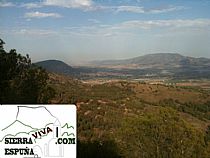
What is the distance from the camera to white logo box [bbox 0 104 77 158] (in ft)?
14.0

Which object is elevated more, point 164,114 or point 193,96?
point 164,114

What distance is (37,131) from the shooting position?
14.0 ft

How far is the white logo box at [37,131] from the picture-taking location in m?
4.25

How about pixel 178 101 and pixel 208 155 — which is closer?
pixel 208 155

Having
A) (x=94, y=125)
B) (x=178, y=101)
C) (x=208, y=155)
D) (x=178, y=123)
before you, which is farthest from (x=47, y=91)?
(x=178, y=101)

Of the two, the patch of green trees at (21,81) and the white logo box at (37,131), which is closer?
the white logo box at (37,131)

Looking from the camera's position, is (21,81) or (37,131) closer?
(37,131)

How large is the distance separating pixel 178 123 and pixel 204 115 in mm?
43765

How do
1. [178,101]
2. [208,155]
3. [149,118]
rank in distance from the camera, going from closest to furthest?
[208,155] < [149,118] < [178,101]

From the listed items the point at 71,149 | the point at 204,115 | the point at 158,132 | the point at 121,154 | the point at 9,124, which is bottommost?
the point at 204,115

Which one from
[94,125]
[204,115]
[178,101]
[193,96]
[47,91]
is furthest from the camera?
[193,96]

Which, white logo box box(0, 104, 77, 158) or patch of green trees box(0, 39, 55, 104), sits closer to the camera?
white logo box box(0, 104, 77, 158)

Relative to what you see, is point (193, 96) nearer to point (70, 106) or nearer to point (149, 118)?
point (149, 118)

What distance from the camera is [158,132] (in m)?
10.4
